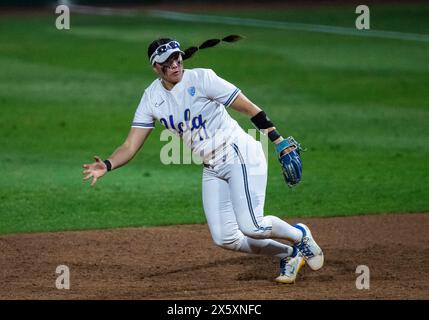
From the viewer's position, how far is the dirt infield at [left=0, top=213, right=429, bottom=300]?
720 cm

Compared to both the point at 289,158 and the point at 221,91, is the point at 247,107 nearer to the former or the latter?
the point at 221,91

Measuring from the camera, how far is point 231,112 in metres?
15.5

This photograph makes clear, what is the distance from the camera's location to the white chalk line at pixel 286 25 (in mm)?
21745

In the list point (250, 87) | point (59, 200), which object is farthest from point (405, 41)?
point (59, 200)

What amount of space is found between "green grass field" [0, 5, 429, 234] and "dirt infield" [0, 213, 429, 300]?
58 cm

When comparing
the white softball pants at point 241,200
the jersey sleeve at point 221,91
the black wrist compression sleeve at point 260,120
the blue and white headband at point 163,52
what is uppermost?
the blue and white headband at point 163,52

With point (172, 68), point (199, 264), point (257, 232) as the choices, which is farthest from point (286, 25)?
point (257, 232)

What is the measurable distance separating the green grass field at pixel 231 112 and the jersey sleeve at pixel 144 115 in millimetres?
2496

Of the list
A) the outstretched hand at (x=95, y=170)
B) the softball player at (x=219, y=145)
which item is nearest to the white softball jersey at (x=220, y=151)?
the softball player at (x=219, y=145)

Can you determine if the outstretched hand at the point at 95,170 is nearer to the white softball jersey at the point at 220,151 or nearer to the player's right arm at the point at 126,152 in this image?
the player's right arm at the point at 126,152

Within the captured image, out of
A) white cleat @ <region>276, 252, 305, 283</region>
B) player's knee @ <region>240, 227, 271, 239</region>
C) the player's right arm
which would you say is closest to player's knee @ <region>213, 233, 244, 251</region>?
player's knee @ <region>240, 227, 271, 239</region>

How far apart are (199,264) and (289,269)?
3.42 ft

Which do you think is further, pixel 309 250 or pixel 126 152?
pixel 309 250

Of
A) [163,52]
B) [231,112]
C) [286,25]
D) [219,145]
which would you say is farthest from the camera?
[286,25]
